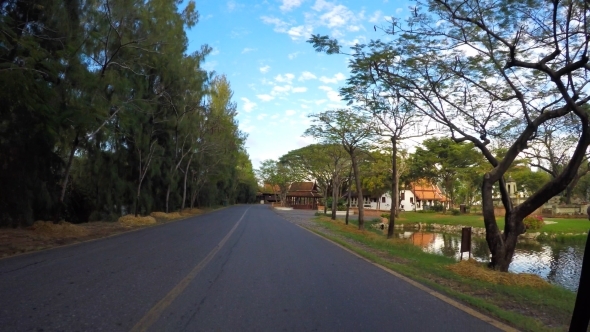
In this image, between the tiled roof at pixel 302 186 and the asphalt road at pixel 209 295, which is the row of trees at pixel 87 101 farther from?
the tiled roof at pixel 302 186

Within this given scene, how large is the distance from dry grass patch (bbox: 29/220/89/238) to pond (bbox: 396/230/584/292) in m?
14.5

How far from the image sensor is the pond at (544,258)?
15812 mm

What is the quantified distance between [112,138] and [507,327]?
86.3ft

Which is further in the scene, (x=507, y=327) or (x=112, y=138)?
(x=112, y=138)

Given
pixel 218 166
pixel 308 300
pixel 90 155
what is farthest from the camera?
pixel 218 166

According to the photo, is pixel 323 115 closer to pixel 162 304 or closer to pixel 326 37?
pixel 326 37

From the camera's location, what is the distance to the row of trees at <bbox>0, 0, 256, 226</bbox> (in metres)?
16.6

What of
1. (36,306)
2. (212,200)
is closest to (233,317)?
(36,306)

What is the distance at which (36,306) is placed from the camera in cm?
718

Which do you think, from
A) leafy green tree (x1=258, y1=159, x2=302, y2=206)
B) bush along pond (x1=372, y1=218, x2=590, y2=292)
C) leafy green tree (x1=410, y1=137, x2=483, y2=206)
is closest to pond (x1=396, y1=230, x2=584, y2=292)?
bush along pond (x1=372, y1=218, x2=590, y2=292)

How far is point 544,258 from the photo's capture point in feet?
68.8

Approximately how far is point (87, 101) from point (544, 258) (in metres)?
19.7

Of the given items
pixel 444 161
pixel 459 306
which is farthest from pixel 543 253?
pixel 444 161

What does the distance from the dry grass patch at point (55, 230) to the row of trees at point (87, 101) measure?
961 millimetres
